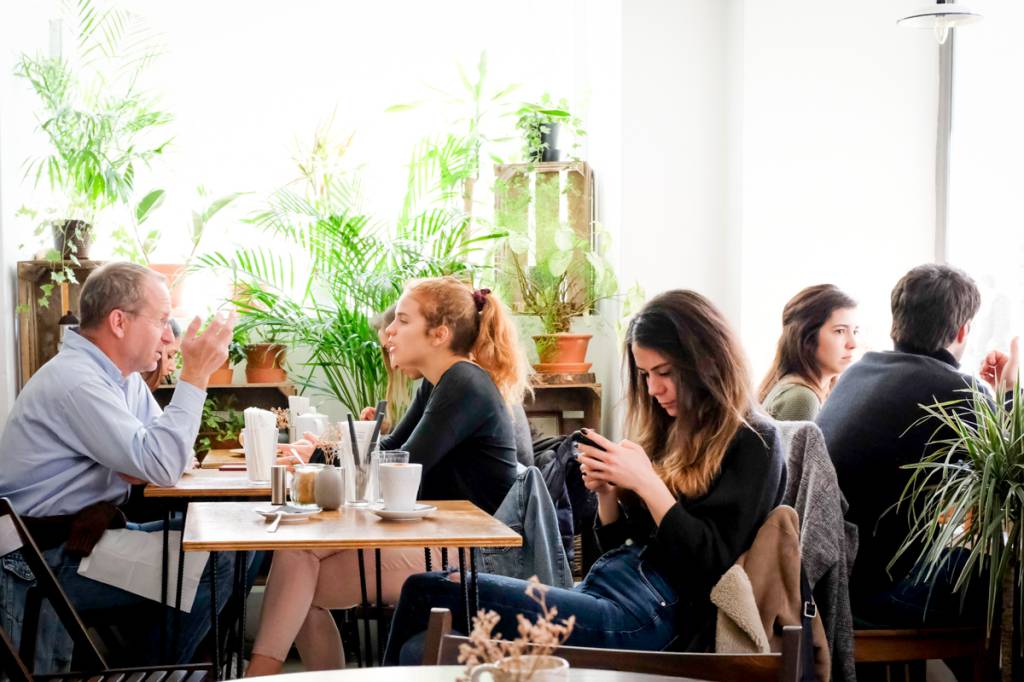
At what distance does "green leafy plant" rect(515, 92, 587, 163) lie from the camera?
586 cm

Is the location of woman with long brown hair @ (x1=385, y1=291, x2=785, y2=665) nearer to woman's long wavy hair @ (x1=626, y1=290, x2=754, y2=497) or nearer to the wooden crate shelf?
woman's long wavy hair @ (x1=626, y1=290, x2=754, y2=497)

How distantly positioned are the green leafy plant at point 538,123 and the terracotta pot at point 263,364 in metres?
1.55

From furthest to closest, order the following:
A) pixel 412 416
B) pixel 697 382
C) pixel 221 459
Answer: pixel 221 459 < pixel 412 416 < pixel 697 382

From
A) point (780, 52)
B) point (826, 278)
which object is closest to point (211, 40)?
point (780, 52)

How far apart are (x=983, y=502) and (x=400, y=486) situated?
147 centimetres

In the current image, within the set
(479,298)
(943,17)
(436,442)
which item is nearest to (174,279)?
(479,298)

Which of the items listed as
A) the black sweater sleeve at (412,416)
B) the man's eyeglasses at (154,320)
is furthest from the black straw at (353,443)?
the man's eyeglasses at (154,320)

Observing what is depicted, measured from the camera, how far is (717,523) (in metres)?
2.38

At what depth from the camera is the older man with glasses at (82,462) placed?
9.91 feet

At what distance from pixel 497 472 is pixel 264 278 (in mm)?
2964

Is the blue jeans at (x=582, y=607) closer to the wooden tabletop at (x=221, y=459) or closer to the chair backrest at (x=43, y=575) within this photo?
the chair backrest at (x=43, y=575)

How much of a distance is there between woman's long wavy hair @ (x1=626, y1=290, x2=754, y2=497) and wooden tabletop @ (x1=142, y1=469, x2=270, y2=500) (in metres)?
1.18

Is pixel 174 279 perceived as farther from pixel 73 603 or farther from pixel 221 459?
pixel 73 603

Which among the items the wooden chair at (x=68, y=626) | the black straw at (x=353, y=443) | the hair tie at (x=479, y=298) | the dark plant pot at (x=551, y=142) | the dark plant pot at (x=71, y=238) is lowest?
the wooden chair at (x=68, y=626)
